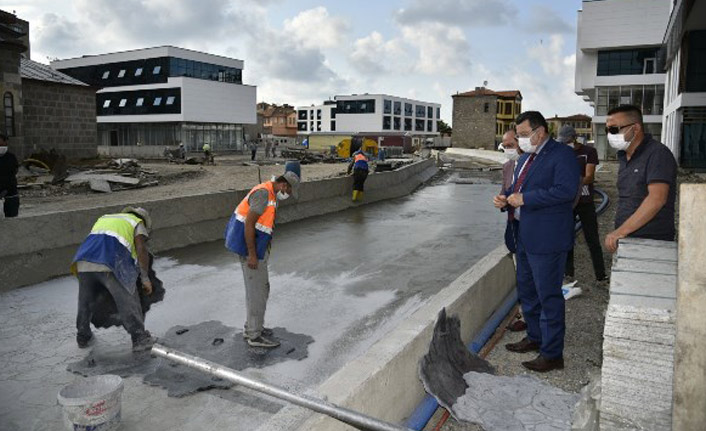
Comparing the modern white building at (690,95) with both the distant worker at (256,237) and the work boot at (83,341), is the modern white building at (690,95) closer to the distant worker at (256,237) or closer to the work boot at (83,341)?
the distant worker at (256,237)

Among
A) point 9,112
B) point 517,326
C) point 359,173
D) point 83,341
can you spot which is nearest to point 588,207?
point 517,326

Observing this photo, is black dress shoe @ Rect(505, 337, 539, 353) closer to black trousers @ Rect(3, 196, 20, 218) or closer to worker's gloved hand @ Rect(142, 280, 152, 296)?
worker's gloved hand @ Rect(142, 280, 152, 296)

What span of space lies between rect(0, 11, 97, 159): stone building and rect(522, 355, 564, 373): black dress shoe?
26278 millimetres

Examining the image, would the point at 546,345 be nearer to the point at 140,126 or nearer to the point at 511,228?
the point at 511,228

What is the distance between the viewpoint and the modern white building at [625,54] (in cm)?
4731

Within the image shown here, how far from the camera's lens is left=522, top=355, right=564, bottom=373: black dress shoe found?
189 inches

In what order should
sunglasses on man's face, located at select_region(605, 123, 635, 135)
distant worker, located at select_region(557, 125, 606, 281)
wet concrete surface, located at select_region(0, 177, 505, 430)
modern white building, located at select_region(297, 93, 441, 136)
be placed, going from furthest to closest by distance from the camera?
modern white building, located at select_region(297, 93, 441, 136), distant worker, located at select_region(557, 125, 606, 281), sunglasses on man's face, located at select_region(605, 123, 635, 135), wet concrete surface, located at select_region(0, 177, 505, 430)

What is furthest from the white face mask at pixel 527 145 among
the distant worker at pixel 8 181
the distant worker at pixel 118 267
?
the distant worker at pixel 8 181

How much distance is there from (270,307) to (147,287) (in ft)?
6.40

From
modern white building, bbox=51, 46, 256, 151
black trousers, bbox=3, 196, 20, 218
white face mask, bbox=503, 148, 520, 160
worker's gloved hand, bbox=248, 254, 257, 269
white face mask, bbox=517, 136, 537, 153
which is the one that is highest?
modern white building, bbox=51, 46, 256, 151

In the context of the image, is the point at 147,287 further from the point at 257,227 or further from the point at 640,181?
the point at 640,181

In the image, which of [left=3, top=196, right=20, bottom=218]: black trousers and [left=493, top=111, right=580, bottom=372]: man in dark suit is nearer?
[left=493, top=111, right=580, bottom=372]: man in dark suit

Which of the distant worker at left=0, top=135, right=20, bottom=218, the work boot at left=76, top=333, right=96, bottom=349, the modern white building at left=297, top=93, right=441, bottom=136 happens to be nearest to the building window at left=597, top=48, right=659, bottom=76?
the modern white building at left=297, top=93, right=441, bottom=136

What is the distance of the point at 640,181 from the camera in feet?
15.1
